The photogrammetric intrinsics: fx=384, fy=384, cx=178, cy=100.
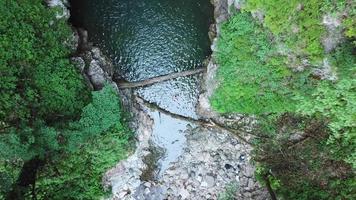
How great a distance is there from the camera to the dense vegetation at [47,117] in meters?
11.7

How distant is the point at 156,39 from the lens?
50.8 ft

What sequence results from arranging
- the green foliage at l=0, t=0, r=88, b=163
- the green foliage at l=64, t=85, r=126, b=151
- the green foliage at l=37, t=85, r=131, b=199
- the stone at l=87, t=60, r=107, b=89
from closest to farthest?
the green foliage at l=0, t=0, r=88, b=163 < the green foliage at l=64, t=85, r=126, b=151 < the green foliage at l=37, t=85, r=131, b=199 < the stone at l=87, t=60, r=107, b=89

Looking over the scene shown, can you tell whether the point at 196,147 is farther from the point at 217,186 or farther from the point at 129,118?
the point at 129,118

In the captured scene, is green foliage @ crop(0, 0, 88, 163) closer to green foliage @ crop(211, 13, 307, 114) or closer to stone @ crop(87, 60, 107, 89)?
stone @ crop(87, 60, 107, 89)

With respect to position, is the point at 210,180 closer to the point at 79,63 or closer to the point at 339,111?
the point at 339,111

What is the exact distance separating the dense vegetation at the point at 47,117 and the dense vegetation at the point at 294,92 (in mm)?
4271

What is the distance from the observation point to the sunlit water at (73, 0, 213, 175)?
1526 centimetres

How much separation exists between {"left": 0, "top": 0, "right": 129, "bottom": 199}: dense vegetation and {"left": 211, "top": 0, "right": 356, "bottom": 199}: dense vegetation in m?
4.27

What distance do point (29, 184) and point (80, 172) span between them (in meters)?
1.69

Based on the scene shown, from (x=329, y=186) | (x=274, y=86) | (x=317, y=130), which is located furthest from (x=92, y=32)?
(x=329, y=186)

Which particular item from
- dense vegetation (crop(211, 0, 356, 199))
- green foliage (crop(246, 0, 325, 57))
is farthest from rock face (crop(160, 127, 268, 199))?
green foliage (crop(246, 0, 325, 57))

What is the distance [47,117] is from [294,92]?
8048 millimetres

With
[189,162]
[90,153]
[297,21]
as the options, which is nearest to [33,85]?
[90,153]

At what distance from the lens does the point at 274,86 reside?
41.1 feet
